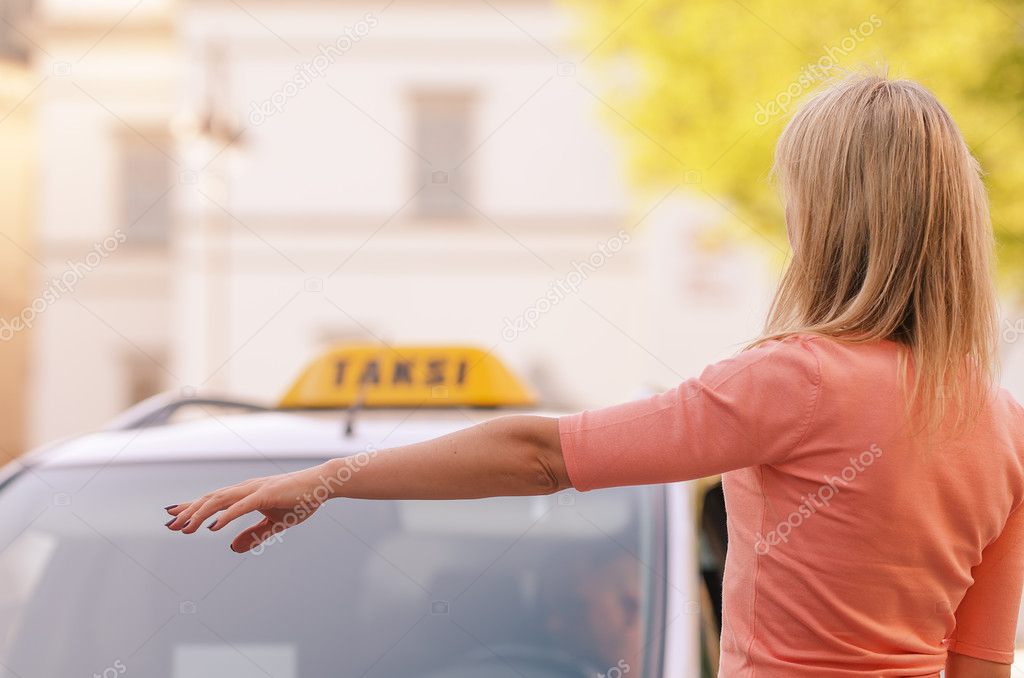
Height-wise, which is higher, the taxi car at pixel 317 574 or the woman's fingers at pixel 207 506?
the woman's fingers at pixel 207 506

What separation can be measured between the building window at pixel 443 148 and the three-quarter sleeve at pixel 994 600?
16.4m

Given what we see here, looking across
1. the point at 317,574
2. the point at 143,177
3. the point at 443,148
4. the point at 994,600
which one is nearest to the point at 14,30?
the point at 317,574

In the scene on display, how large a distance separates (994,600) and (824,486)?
0.31 meters

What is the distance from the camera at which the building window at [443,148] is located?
17609 mm

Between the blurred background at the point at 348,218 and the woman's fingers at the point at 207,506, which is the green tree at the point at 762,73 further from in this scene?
the woman's fingers at the point at 207,506

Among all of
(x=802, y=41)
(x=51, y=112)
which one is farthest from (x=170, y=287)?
(x=802, y=41)

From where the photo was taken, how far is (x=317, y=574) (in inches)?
96.4

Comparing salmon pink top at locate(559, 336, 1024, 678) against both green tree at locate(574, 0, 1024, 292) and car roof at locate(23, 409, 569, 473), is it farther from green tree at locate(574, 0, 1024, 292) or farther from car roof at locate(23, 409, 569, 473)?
green tree at locate(574, 0, 1024, 292)

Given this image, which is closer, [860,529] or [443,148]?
[860,529]

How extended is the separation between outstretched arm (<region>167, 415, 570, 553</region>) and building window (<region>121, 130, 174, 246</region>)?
17.5 m

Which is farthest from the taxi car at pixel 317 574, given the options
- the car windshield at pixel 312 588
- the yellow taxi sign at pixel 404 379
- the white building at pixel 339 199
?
the white building at pixel 339 199

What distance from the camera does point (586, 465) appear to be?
1.24m

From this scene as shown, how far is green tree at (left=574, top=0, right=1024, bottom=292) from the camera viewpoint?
8.51 meters

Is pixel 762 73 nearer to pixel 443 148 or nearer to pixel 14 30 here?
pixel 14 30
